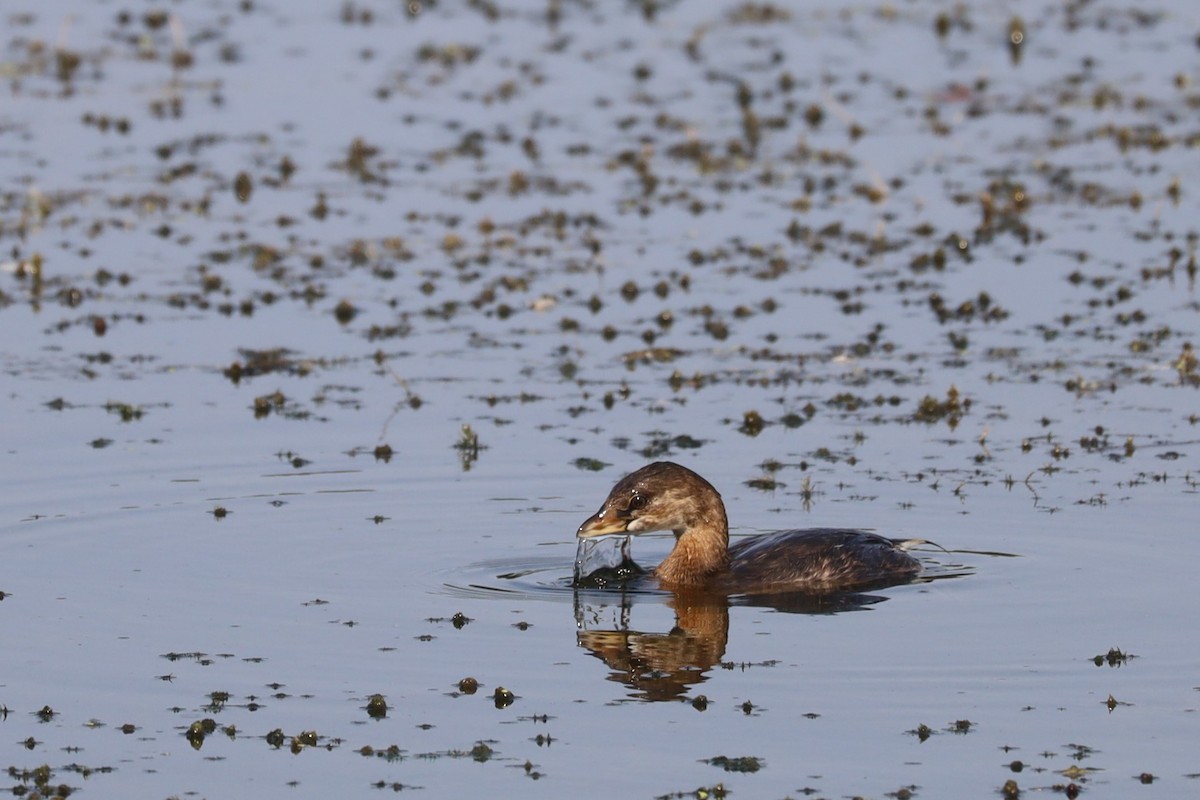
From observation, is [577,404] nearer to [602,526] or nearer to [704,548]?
[704,548]

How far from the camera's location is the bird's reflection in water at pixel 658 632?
1121 centimetres

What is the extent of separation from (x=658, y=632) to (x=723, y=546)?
1093 mm

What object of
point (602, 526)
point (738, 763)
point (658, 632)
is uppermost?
point (602, 526)

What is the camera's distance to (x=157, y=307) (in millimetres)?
19219

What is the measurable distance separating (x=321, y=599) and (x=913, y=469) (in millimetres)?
4333

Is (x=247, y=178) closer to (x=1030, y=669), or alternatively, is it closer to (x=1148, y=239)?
(x=1148, y=239)

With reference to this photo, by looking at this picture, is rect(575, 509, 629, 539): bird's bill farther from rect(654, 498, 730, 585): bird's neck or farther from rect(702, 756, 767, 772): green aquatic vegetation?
rect(702, 756, 767, 772): green aquatic vegetation

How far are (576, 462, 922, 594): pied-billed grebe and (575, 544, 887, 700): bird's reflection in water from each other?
0.10m

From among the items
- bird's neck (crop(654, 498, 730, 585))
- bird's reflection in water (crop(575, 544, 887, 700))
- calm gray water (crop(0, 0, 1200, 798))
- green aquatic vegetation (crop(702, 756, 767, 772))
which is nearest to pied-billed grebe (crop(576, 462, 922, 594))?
bird's neck (crop(654, 498, 730, 585))

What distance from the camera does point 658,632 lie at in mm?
12297

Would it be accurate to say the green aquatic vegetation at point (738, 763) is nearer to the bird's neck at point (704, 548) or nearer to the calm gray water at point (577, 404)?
the calm gray water at point (577, 404)

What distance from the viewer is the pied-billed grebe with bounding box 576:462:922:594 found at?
12852 mm

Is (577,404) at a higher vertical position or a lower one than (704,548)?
higher

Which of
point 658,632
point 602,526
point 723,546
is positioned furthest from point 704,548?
point 658,632
